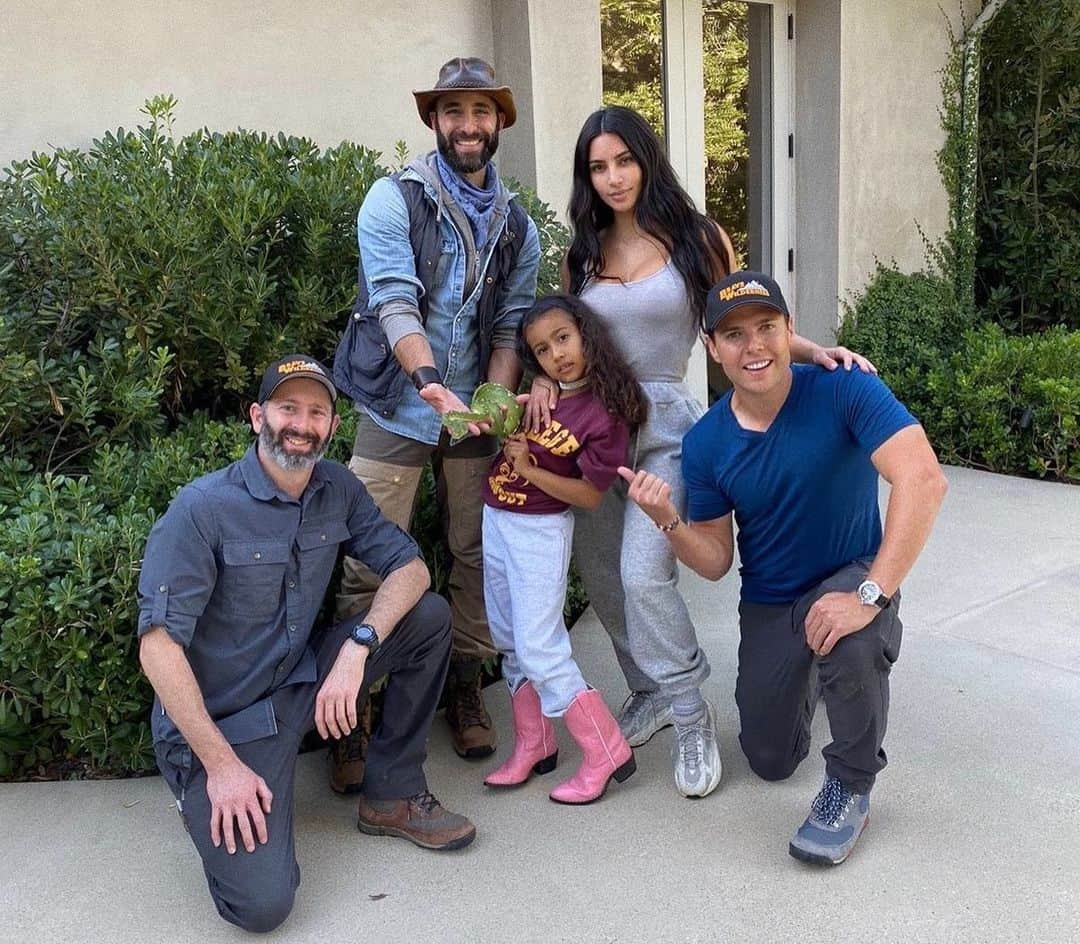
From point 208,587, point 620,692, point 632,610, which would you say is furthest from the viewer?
point 620,692

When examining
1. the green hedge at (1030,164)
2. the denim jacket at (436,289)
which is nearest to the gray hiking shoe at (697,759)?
the denim jacket at (436,289)

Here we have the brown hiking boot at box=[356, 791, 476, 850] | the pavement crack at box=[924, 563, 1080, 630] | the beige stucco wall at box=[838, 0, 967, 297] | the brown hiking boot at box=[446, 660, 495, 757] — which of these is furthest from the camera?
the beige stucco wall at box=[838, 0, 967, 297]

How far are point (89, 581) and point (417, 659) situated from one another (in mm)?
908

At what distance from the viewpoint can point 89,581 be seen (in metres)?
2.98

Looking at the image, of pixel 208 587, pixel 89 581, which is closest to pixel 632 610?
pixel 208 587

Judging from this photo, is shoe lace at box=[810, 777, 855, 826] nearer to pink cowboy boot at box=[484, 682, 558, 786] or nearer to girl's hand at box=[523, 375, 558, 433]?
pink cowboy boot at box=[484, 682, 558, 786]

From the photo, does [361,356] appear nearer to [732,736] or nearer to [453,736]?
[453,736]

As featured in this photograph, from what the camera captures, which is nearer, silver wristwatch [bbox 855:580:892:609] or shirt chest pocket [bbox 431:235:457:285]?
silver wristwatch [bbox 855:580:892:609]

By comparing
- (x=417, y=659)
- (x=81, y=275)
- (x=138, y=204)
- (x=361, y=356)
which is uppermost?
(x=138, y=204)

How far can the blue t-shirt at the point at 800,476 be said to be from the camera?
2.79 meters

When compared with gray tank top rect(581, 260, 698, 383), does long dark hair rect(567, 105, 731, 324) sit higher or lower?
higher

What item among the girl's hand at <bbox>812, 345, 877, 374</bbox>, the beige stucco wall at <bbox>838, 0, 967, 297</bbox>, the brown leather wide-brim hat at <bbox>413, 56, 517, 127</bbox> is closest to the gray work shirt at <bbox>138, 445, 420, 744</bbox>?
the brown leather wide-brim hat at <bbox>413, 56, 517, 127</bbox>

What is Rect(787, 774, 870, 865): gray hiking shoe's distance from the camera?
2705 mm

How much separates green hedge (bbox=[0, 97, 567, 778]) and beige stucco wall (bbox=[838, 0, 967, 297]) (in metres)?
4.10
